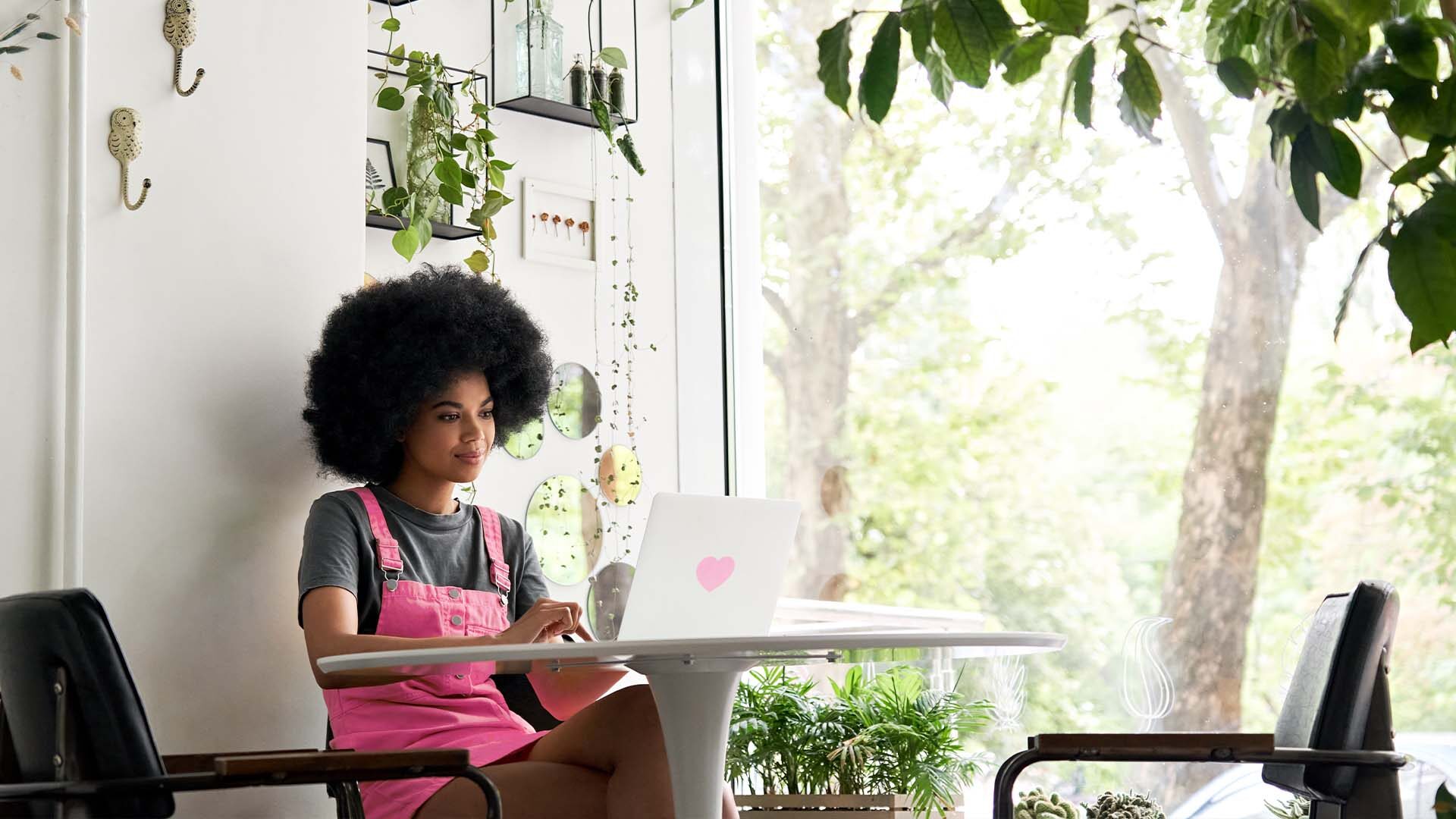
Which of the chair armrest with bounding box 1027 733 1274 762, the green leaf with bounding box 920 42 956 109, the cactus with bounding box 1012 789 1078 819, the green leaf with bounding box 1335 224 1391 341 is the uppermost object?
the green leaf with bounding box 920 42 956 109

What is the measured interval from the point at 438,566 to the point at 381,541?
5.7 inches

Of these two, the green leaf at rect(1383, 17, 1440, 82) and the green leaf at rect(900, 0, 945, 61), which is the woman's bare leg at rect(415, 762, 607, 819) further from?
the green leaf at rect(1383, 17, 1440, 82)

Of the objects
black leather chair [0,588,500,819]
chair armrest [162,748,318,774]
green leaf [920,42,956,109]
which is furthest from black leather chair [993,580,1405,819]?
green leaf [920,42,956,109]

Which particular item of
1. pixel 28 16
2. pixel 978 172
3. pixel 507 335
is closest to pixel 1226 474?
pixel 978 172

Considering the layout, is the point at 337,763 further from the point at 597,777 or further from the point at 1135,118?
the point at 1135,118

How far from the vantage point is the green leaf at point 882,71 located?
779 mm

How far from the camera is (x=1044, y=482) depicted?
12.4ft

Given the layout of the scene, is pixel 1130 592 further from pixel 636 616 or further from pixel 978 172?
pixel 636 616

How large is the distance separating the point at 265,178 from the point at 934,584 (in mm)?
2292

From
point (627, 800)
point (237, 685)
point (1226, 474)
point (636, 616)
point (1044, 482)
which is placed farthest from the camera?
point (1044, 482)

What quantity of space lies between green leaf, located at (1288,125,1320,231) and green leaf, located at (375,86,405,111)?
2453mm

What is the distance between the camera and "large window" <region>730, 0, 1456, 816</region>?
3.36m

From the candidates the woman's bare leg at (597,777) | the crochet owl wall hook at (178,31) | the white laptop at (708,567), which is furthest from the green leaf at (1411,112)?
the crochet owl wall hook at (178,31)

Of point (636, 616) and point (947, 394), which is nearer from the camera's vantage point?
point (636, 616)
